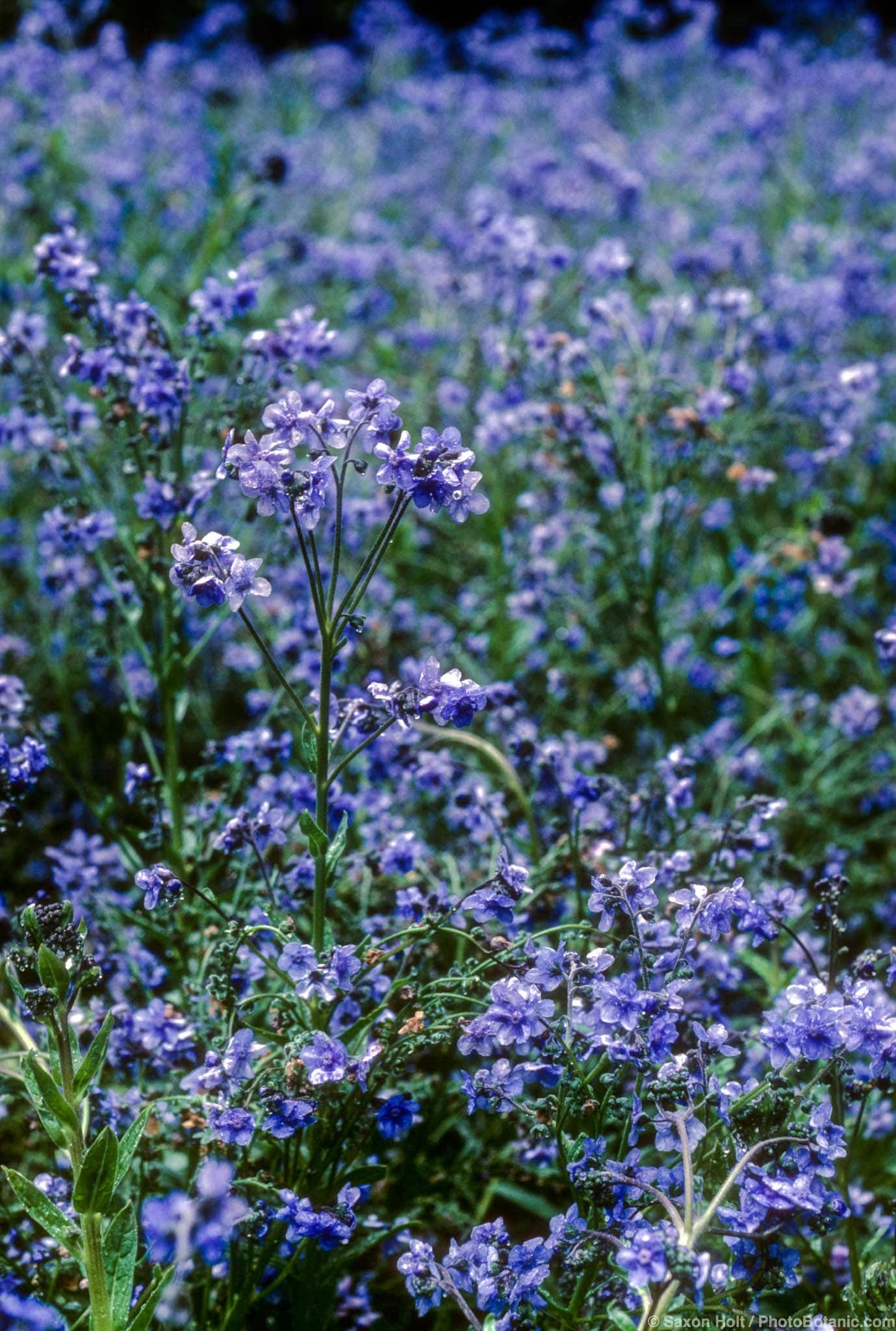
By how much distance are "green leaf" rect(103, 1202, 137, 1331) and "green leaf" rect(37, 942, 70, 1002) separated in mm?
313

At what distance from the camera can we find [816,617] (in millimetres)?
3781

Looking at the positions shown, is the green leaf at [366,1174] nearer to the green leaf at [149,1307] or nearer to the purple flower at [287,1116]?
the purple flower at [287,1116]

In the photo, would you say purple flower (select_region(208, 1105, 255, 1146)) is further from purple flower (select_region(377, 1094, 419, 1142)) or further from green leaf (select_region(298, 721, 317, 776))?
green leaf (select_region(298, 721, 317, 776))

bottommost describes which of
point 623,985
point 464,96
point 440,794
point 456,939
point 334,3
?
point 623,985

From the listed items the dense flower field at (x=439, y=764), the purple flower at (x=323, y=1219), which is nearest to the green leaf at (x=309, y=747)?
the dense flower field at (x=439, y=764)

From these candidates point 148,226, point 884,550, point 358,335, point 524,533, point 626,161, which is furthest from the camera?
point 626,161

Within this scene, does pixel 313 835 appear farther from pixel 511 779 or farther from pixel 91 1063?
pixel 511 779

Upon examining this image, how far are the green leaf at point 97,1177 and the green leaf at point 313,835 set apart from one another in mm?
450

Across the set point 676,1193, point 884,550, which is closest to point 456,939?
point 676,1193

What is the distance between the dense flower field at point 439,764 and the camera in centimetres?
161

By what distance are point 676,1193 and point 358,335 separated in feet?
13.2

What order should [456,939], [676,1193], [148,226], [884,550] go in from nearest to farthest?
[676,1193], [456,939], [884,550], [148,226]

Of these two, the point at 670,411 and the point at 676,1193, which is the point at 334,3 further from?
the point at 676,1193

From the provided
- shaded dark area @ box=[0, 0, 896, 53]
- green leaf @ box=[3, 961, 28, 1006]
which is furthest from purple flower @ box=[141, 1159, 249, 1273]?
shaded dark area @ box=[0, 0, 896, 53]
